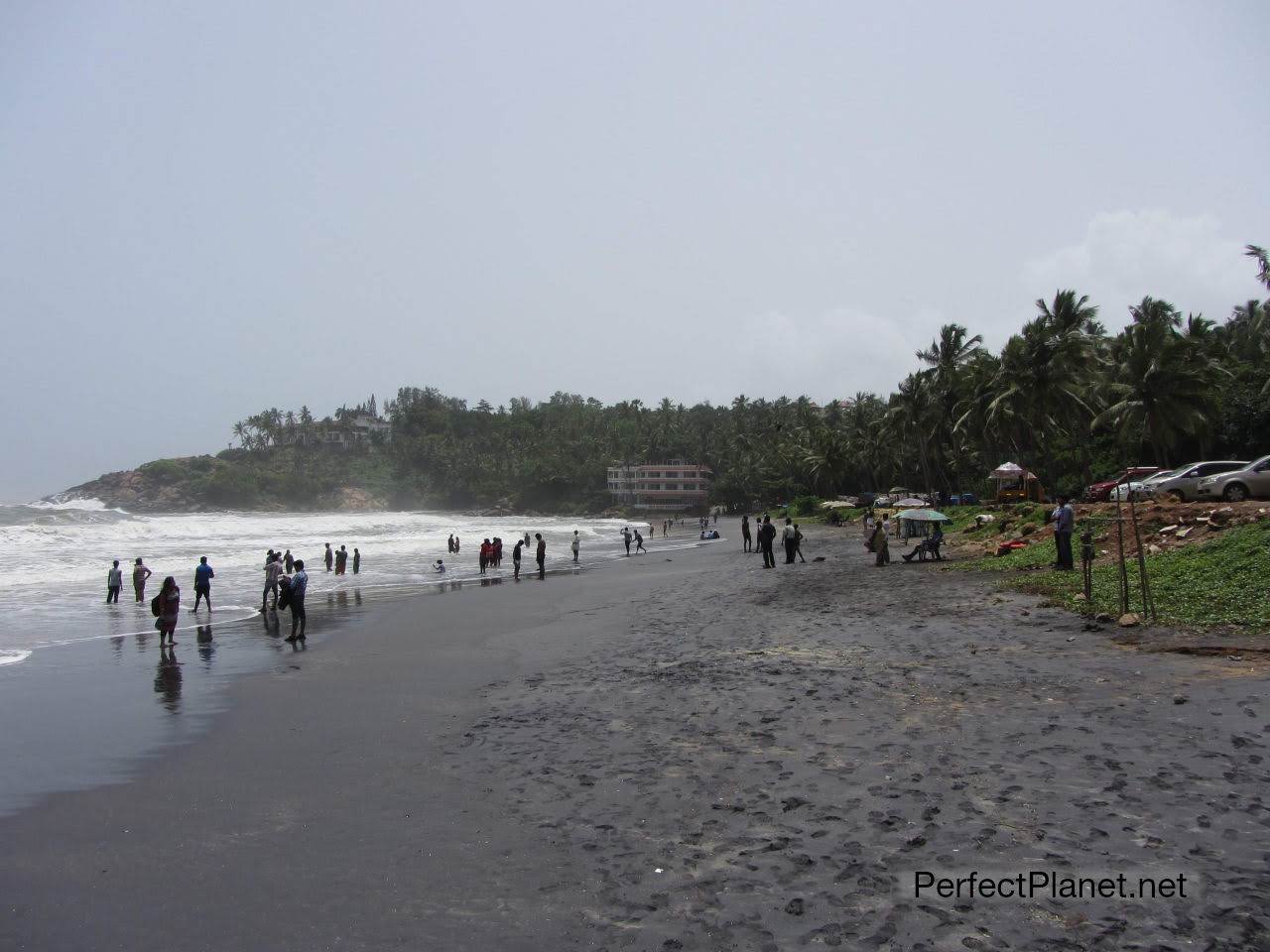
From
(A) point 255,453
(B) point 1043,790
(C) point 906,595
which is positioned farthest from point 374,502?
(B) point 1043,790

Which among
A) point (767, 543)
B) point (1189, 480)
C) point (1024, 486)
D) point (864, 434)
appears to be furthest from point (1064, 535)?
point (864, 434)

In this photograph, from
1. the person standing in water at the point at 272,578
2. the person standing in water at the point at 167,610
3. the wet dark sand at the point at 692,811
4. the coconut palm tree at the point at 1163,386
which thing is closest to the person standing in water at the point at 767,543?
the person standing in water at the point at 272,578

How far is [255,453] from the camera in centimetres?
19175

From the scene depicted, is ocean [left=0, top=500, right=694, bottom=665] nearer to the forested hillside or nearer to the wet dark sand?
the wet dark sand

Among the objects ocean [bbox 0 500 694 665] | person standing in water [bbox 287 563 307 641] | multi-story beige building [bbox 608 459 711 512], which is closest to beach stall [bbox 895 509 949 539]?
ocean [bbox 0 500 694 665]

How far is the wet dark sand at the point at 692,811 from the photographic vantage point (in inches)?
197

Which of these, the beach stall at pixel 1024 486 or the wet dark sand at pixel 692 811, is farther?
the beach stall at pixel 1024 486

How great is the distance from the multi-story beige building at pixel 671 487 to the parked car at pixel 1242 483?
108818mm

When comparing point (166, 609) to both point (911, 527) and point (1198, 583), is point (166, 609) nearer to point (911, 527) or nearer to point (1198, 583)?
point (1198, 583)

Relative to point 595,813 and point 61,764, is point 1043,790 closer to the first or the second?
point 595,813

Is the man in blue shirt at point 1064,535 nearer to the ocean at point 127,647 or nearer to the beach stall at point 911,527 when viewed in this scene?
the beach stall at point 911,527

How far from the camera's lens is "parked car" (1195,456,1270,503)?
22.2m

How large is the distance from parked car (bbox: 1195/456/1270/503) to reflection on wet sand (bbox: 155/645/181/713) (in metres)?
26.1

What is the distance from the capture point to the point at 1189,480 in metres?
25.2
